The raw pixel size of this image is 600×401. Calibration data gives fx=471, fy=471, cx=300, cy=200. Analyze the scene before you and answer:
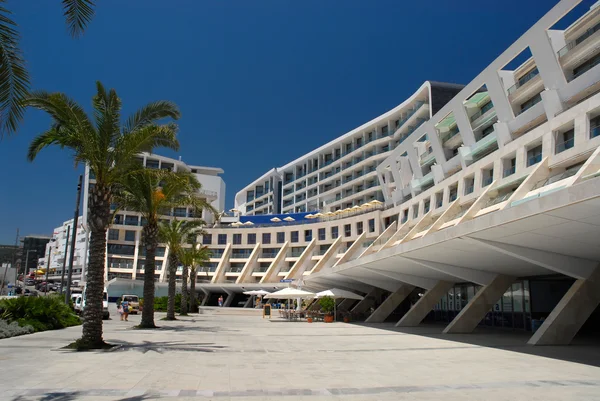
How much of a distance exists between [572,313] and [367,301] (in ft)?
74.0

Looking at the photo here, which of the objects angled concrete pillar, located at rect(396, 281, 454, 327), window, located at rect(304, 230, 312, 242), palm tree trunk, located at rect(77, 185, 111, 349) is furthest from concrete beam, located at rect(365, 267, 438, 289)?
window, located at rect(304, 230, 312, 242)

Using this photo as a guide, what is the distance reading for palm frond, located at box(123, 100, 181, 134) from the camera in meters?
16.8

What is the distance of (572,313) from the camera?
1609 centimetres

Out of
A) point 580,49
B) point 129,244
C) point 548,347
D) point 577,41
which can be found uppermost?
point 577,41

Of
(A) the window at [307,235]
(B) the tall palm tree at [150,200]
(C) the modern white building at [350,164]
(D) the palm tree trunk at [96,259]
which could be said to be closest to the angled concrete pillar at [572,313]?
(D) the palm tree trunk at [96,259]

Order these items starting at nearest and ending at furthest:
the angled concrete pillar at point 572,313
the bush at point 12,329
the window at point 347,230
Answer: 1. the angled concrete pillar at point 572,313
2. the bush at point 12,329
3. the window at point 347,230

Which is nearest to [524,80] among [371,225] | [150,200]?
[371,225]

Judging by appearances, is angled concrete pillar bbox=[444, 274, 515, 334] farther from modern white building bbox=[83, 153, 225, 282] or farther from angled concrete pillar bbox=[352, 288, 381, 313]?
modern white building bbox=[83, 153, 225, 282]

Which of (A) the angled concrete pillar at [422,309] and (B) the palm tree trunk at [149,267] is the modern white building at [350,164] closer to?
(A) the angled concrete pillar at [422,309]

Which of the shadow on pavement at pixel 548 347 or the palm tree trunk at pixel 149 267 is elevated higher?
the palm tree trunk at pixel 149 267

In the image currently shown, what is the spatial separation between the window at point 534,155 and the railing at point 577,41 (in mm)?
6637

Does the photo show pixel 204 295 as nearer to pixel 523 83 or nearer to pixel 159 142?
pixel 523 83

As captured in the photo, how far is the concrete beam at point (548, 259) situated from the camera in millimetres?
14852

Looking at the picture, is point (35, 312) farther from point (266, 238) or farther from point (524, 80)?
point (266, 238)
